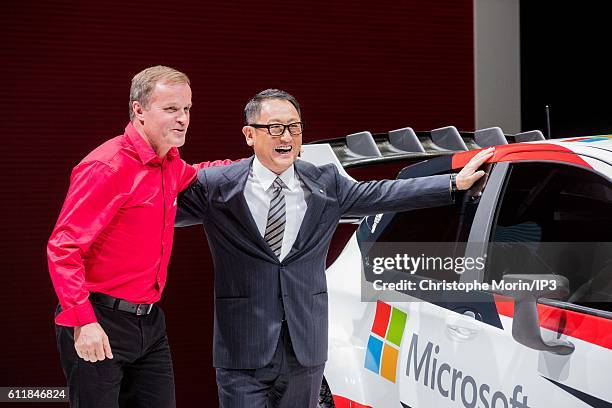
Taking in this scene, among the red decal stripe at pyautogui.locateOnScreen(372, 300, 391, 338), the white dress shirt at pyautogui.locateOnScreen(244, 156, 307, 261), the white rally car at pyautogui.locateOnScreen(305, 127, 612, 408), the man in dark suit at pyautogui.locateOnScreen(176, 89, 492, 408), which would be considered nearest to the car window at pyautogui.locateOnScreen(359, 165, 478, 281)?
the white rally car at pyautogui.locateOnScreen(305, 127, 612, 408)

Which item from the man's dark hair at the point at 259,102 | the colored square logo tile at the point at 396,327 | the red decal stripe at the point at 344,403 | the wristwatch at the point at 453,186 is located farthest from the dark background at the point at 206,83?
the wristwatch at the point at 453,186

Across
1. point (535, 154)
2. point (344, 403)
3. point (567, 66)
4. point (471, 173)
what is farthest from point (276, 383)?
point (567, 66)

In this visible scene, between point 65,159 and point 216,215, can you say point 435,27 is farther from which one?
point 216,215

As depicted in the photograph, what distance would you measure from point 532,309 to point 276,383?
694 mm

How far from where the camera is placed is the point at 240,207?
201cm

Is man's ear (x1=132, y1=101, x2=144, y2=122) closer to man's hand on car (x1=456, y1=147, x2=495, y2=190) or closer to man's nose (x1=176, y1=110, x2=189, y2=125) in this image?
man's nose (x1=176, y1=110, x2=189, y2=125)

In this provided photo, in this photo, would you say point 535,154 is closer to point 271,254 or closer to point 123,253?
point 271,254

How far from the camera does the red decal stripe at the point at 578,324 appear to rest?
5.31 feet

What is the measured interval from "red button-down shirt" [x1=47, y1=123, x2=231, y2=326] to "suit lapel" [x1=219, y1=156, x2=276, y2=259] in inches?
5.3

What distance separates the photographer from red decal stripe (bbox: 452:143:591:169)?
6.07 ft

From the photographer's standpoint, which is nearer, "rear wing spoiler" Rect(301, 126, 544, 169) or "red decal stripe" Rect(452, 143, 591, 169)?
"red decal stripe" Rect(452, 143, 591, 169)

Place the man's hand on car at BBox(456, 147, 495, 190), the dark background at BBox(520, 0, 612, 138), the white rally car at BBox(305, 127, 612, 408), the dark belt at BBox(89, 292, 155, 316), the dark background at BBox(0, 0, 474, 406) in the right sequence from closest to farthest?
the white rally car at BBox(305, 127, 612, 408), the dark belt at BBox(89, 292, 155, 316), the man's hand on car at BBox(456, 147, 495, 190), the dark background at BBox(0, 0, 474, 406), the dark background at BBox(520, 0, 612, 138)

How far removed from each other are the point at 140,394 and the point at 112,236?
0.44m

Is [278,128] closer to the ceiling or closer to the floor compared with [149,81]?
closer to the floor
